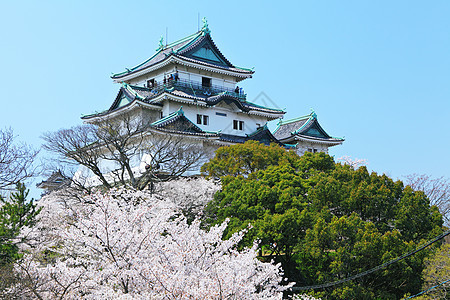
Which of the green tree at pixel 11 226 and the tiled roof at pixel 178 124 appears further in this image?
the tiled roof at pixel 178 124

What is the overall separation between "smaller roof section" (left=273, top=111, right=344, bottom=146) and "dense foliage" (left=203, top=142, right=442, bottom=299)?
1502cm

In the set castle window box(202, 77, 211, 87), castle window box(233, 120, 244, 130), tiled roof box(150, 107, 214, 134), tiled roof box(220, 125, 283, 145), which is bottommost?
tiled roof box(150, 107, 214, 134)

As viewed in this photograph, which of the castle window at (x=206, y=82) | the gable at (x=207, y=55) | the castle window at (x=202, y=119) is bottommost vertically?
the castle window at (x=202, y=119)

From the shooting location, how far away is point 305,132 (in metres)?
40.5

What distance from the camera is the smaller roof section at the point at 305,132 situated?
131ft

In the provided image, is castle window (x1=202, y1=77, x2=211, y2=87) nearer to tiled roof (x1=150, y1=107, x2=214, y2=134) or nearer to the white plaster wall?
the white plaster wall

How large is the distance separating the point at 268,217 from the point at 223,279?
32.0 ft

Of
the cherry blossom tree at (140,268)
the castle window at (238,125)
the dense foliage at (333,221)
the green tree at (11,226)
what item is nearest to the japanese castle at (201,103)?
the castle window at (238,125)

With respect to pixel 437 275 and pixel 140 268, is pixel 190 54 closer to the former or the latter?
pixel 437 275

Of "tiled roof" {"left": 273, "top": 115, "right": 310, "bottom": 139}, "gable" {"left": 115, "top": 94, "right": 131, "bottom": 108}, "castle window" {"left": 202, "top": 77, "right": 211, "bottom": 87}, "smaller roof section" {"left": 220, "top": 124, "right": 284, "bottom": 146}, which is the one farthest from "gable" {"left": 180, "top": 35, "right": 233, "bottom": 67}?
"tiled roof" {"left": 273, "top": 115, "right": 310, "bottom": 139}

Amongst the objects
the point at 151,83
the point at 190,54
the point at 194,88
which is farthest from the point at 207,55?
the point at 151,83

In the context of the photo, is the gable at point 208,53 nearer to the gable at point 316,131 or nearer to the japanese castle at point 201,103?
the japanese castle at point 201,103

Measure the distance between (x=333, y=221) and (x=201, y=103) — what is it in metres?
17.6

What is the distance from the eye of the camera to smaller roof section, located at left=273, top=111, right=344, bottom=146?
1574 inches
